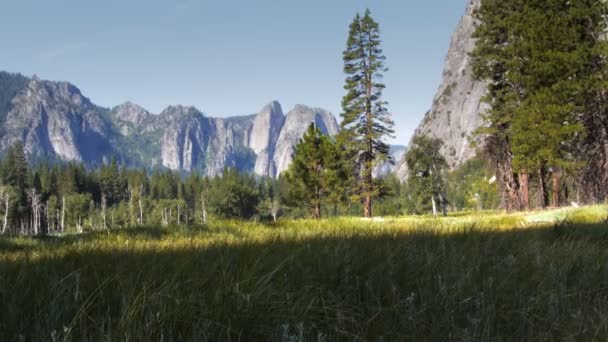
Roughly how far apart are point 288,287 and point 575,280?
1.75 metres

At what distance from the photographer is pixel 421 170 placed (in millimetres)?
69188

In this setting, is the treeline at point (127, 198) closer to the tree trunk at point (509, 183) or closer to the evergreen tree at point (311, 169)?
the evergreen tree at point (311, 169)

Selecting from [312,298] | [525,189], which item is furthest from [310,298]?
[525,189]

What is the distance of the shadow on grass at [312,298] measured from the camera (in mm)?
1485

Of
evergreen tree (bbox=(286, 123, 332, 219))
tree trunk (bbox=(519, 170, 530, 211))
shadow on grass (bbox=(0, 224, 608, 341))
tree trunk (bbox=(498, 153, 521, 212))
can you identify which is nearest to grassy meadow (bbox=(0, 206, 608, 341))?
shadow on grass (bbox=(0, 224, 608, 341))

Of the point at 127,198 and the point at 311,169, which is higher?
the point at 311,169

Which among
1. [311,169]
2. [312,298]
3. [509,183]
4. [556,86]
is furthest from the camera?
[311,169]

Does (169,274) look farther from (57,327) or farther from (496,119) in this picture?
(496,119)

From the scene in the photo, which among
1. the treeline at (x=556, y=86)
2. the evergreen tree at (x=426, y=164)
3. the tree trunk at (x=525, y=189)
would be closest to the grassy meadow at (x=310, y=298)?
the treeline at (x=556, y=86)

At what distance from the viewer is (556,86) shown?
2019 centimetres

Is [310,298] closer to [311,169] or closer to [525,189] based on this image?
[525,189]

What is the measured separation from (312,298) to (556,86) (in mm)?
22471

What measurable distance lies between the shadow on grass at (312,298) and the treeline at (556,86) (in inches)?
800

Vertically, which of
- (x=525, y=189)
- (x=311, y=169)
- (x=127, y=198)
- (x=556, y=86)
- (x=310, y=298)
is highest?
(x=556, y=86)
